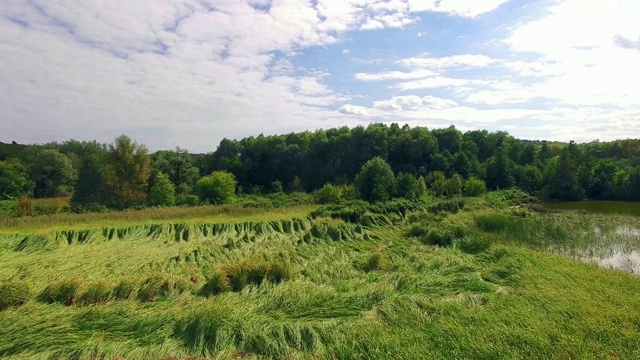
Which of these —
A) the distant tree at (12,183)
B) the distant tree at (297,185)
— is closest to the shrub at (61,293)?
the distant tree at (297,185)

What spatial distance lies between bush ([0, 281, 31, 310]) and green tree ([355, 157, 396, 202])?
85.0ft

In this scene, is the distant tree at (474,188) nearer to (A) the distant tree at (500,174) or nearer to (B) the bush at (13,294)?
(A) the distant tree at (500,174)

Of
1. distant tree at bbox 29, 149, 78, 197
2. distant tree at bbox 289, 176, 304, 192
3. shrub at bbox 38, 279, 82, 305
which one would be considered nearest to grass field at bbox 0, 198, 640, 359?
shrub at bbox 38, 279, 82, 305

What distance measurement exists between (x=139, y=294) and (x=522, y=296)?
9847mm

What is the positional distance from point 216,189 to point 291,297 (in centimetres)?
2721

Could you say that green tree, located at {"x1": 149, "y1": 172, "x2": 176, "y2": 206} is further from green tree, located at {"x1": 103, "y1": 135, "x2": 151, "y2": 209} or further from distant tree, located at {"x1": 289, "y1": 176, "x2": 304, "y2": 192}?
distant tree, located at {"x1": 289, "y1": 176, "x2": 304, "y2": 192}

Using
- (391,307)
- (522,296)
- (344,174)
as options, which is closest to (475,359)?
(391,307)

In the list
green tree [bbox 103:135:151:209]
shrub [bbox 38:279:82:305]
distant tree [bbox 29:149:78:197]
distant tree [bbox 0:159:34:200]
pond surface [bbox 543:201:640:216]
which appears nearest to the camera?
shrub [bbox 38:279:82:305]

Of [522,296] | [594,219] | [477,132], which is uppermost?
[477,132]

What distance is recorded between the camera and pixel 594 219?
28922 mm

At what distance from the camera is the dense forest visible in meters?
32.8

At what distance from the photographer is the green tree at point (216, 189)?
34844 mm

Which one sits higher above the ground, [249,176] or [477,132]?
[477,132]

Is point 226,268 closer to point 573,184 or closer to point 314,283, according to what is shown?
point 314,283
